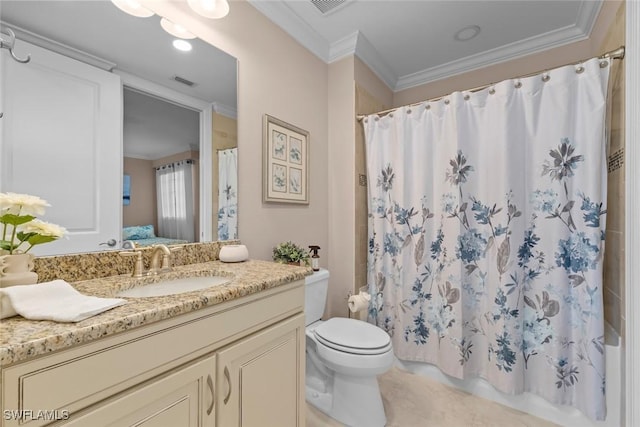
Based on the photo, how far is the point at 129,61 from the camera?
43.9 inches

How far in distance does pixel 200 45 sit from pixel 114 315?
1338mm

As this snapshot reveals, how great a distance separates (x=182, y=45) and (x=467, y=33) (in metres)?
2.01

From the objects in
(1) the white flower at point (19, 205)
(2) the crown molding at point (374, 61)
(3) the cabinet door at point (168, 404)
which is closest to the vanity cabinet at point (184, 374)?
(3) the cabinet door at point (168, 404)

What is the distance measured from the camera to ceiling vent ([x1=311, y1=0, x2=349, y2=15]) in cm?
170

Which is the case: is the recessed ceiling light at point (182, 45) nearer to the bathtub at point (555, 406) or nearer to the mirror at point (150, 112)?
the mirror at point (150, 112)

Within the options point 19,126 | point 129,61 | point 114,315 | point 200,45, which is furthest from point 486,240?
point 19,126

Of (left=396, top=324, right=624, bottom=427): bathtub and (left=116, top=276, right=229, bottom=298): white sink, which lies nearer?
(left=116, top=276, right=229, bottom=298): white sink

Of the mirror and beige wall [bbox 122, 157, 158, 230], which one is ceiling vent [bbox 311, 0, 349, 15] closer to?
the mirror

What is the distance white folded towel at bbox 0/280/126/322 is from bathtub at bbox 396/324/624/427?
6.47 ft

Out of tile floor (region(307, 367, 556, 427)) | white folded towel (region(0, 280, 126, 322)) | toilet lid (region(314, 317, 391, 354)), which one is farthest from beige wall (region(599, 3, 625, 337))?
white folded towel (region(0, 280, 126, 322))

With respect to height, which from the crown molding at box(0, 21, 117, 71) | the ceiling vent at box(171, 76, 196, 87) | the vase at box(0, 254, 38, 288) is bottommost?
the vase at box(0, 254, 38, 288)

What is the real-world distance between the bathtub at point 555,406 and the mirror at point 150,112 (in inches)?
67.3

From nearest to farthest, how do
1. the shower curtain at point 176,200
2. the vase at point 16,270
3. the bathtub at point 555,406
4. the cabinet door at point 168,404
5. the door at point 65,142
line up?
the cabinet door at point 168,404 < the vase at point 16,270 < the door at point 65,142 < the shower curtain at point 176,200 < the bathtub at point 555,406

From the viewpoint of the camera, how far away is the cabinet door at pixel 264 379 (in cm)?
85
